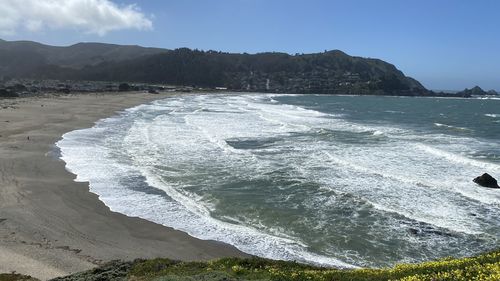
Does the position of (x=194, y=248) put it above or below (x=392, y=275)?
below

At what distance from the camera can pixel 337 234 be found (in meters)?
16.1

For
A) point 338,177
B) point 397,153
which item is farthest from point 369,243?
point 397,153

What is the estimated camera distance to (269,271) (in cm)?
974

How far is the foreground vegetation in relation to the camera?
8.21 m

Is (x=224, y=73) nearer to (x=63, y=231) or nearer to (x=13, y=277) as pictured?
(x=63, y=231)

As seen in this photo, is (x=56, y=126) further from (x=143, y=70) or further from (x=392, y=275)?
(x=143, y=70)

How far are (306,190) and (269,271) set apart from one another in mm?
11826

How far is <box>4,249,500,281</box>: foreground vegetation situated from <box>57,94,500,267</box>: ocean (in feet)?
12.4

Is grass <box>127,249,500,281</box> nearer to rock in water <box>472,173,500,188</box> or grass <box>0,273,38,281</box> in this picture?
grass <box>0,273,38,281</box>

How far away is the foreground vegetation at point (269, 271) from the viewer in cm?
821

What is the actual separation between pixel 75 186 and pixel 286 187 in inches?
361

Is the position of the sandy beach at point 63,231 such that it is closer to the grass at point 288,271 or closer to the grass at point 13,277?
the grass at point 13,277

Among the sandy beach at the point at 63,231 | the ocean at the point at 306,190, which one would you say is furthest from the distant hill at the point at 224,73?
the sandy beach at the point at 63,231

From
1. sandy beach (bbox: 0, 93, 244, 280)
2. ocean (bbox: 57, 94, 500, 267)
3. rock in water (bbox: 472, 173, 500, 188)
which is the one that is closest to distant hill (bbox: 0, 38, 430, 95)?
ocean (bbox: 57, 94, 500, 267)
